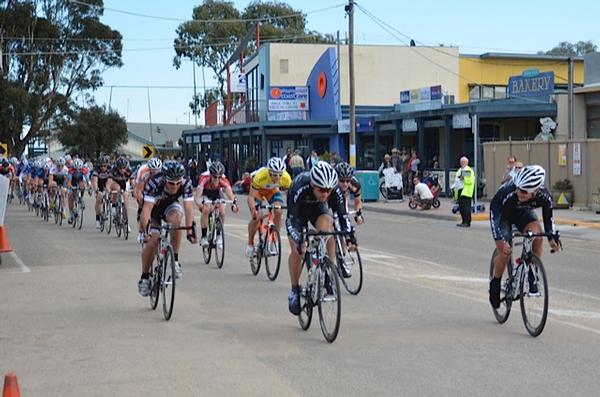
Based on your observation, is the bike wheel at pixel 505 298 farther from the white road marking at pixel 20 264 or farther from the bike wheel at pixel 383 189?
the bike wheel at pixel 383 189

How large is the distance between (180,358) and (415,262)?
8197 millimetres

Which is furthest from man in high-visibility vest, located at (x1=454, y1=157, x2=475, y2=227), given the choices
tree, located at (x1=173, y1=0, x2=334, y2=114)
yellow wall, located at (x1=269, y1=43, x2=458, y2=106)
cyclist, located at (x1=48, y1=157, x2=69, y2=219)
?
tree, located at (x1=173, y1=0, x2=334, y2=114)

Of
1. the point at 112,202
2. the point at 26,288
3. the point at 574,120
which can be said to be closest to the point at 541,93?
the point at 574,120

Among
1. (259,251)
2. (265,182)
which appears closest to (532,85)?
(259,251)

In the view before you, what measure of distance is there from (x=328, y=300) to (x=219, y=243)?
22.1ft

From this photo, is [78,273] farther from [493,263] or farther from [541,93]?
[541,93]

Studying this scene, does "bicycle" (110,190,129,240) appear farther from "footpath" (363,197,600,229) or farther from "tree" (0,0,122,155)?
"tree" (0,0,122,155)

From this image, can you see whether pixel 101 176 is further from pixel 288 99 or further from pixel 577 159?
pixel 288 99

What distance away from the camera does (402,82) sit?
188ft

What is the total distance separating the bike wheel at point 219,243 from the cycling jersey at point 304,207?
528 centimetres

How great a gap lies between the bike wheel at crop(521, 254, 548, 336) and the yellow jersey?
5058 mm

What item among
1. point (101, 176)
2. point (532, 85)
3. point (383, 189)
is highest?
point (532, 85)

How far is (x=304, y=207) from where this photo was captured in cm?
952

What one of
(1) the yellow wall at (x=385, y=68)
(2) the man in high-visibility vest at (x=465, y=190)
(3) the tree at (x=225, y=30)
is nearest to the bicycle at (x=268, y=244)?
(2) the man in high-visibility vest at (x=465, y=190)
